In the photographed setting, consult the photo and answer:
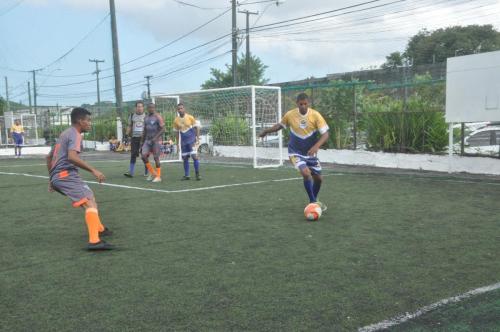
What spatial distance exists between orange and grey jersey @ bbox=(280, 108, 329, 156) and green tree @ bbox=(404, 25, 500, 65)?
5987cm

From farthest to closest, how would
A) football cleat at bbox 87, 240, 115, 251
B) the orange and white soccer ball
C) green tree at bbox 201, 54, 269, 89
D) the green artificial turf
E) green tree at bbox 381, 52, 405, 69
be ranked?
green tree at bbox 381, 52, 405, 69, green tree at bbox 201, 54, 269, 89, the orange and white soccer ball, football cleat at bbox 87, 240, 115, 251, the green artificial turf

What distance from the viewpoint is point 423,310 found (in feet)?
12.6

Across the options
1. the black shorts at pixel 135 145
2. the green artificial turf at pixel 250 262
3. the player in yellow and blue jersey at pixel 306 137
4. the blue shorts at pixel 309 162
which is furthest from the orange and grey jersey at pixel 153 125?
the blue shorts at pixel 309 162

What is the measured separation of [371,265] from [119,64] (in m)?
25.9

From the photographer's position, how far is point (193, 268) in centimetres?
507

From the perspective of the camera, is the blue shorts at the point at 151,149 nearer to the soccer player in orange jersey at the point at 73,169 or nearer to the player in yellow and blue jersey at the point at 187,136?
the player in yellow and blue jersey at the point at 187,136

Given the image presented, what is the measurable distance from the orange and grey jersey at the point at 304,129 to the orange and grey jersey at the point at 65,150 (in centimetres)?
320

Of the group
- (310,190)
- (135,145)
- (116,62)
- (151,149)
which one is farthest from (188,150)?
(116,62)

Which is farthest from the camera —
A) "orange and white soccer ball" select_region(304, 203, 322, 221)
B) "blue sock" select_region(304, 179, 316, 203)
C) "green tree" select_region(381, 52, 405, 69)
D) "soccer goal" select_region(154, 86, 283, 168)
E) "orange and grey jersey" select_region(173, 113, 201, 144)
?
"green tree" select_region(381, 52, 405, 69)

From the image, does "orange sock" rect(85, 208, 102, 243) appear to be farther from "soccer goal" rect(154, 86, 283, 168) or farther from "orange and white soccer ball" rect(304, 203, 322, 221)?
"soccer goal" rect(154, 86, 283, 168)

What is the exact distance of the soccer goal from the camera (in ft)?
57.0

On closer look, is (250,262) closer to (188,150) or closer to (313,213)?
(313,213)

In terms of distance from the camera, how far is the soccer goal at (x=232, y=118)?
17359 millimetres

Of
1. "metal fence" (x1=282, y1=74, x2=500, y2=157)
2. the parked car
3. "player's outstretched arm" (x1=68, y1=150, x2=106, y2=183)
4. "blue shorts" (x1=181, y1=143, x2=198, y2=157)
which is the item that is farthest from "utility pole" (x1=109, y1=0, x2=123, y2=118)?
"player's outstretched arm" (x1=68, y1=150, x2=106, y2=183)
